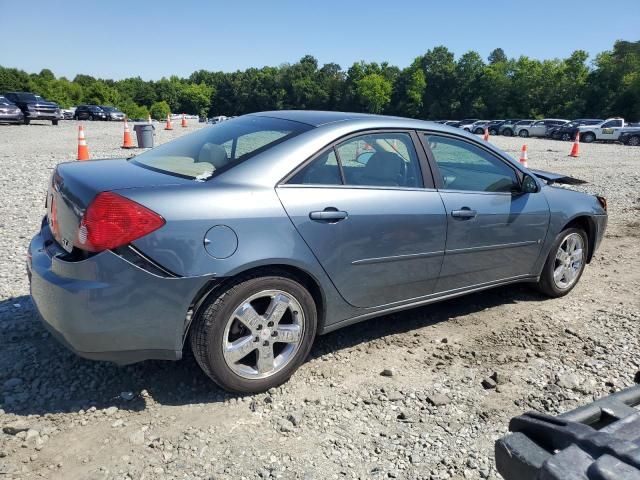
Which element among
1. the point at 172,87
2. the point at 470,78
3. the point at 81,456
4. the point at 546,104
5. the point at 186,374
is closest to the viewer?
the point at 81,456

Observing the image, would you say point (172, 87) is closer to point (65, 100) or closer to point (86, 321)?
point (65, 100)

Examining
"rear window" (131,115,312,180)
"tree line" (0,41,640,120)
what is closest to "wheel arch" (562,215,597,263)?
"rear window" (131,115,312,180)

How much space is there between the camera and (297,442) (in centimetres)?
260

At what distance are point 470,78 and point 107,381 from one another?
300 feet

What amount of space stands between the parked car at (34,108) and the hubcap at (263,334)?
103ft

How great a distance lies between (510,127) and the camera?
1747 inches

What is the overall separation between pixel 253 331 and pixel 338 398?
0.65 metres

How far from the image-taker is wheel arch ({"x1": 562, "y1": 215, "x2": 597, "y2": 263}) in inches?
184

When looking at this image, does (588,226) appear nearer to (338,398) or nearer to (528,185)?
(528,185)

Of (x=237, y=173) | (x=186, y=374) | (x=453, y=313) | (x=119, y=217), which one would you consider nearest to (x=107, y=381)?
(x=186, y=374)

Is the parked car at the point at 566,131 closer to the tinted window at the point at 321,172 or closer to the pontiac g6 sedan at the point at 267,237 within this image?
the pontiac g6 sedan at the point at 267,237

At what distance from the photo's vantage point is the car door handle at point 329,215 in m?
2.97

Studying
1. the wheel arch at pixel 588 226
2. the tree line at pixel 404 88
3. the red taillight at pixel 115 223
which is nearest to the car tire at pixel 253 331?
the red taillight at pixel 115 223

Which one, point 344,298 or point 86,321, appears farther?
point 344,298
